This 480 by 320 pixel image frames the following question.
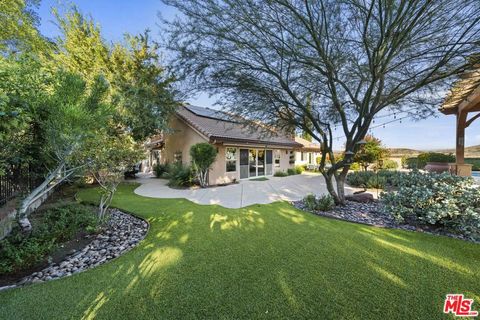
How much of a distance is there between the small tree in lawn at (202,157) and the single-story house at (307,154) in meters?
13.0

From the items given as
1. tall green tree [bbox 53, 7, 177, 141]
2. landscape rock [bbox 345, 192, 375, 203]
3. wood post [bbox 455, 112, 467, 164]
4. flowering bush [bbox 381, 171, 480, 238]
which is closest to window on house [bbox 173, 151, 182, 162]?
tall green tree [bbox 53, 7, 177, 141]

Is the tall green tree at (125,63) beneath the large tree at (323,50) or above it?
above

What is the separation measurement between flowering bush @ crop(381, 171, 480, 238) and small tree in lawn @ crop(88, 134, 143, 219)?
6879 millimetres

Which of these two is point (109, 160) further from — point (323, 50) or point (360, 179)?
point (360, 179)

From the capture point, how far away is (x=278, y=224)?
Result: 491cm

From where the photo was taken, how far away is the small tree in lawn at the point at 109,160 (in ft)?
15.4

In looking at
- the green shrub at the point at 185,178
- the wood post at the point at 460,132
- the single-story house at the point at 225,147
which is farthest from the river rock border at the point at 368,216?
the wood post at the point at 460,132

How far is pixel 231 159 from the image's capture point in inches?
514

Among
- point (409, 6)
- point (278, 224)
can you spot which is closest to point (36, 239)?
point (278, 224)

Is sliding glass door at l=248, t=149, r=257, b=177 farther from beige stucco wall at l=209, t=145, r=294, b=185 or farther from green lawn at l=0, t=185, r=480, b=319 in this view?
green lawn at l=0, t=185, r=480, b=319

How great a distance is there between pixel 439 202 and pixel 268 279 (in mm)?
4653

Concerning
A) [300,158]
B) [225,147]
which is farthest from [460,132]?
[300,158]

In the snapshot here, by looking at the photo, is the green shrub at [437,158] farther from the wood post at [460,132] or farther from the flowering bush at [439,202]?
the flowering bush at [439,202]

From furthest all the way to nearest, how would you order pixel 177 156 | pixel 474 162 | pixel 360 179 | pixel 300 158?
1. pixel 300 158
2. pixel 474 162
3. pixel 177 156
4. pixel 360 179
